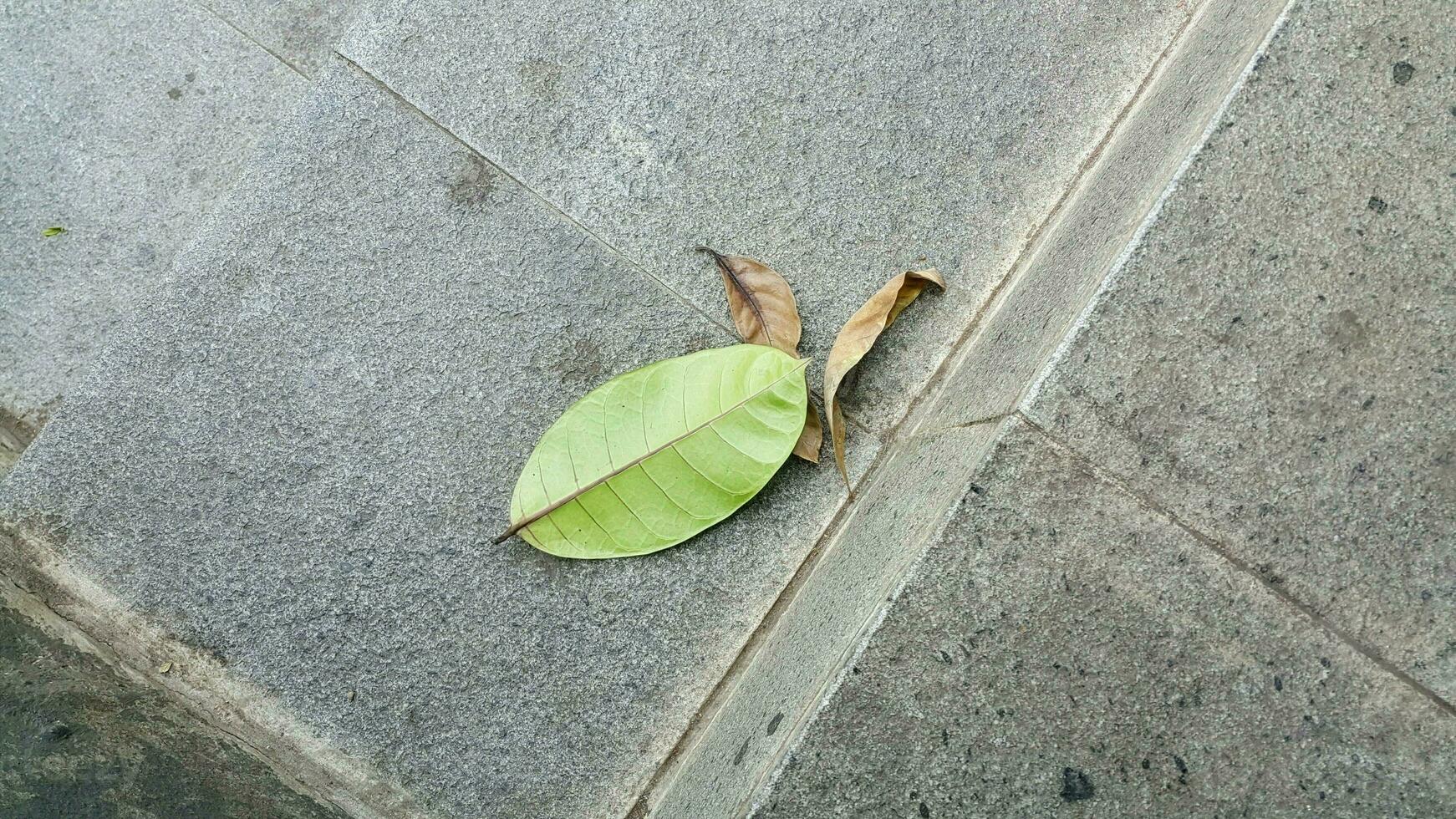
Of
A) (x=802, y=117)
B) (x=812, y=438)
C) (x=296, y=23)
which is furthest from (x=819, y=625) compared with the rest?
(x=296, y=23)

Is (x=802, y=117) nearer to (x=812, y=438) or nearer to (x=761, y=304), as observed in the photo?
(x=761, y=304)

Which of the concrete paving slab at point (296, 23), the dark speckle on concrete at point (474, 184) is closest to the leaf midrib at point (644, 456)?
the dark speckle on concrete at point (474, 184)

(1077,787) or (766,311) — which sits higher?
(766,311)

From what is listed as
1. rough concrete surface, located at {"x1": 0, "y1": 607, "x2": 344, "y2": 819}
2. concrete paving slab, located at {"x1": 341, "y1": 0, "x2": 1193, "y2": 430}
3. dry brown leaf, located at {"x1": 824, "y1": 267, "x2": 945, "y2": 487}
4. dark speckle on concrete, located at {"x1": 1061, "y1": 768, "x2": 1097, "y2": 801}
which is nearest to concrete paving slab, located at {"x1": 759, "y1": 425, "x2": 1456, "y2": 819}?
dark speckle on concrete, located at {"x1": 1061, "y1": 768, "x2": 1097, "y2": 801}

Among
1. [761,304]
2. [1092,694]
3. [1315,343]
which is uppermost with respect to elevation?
[1315,343]

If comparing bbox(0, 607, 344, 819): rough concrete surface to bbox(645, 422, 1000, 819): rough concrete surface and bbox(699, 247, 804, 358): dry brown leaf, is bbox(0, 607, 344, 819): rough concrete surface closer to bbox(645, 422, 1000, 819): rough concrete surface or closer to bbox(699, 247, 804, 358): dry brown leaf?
bbox(645, 422, 1000, 819): rough concrete surface

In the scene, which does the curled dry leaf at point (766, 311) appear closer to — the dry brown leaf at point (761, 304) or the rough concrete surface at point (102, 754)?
the dry brown leaf at point (761, 304)
